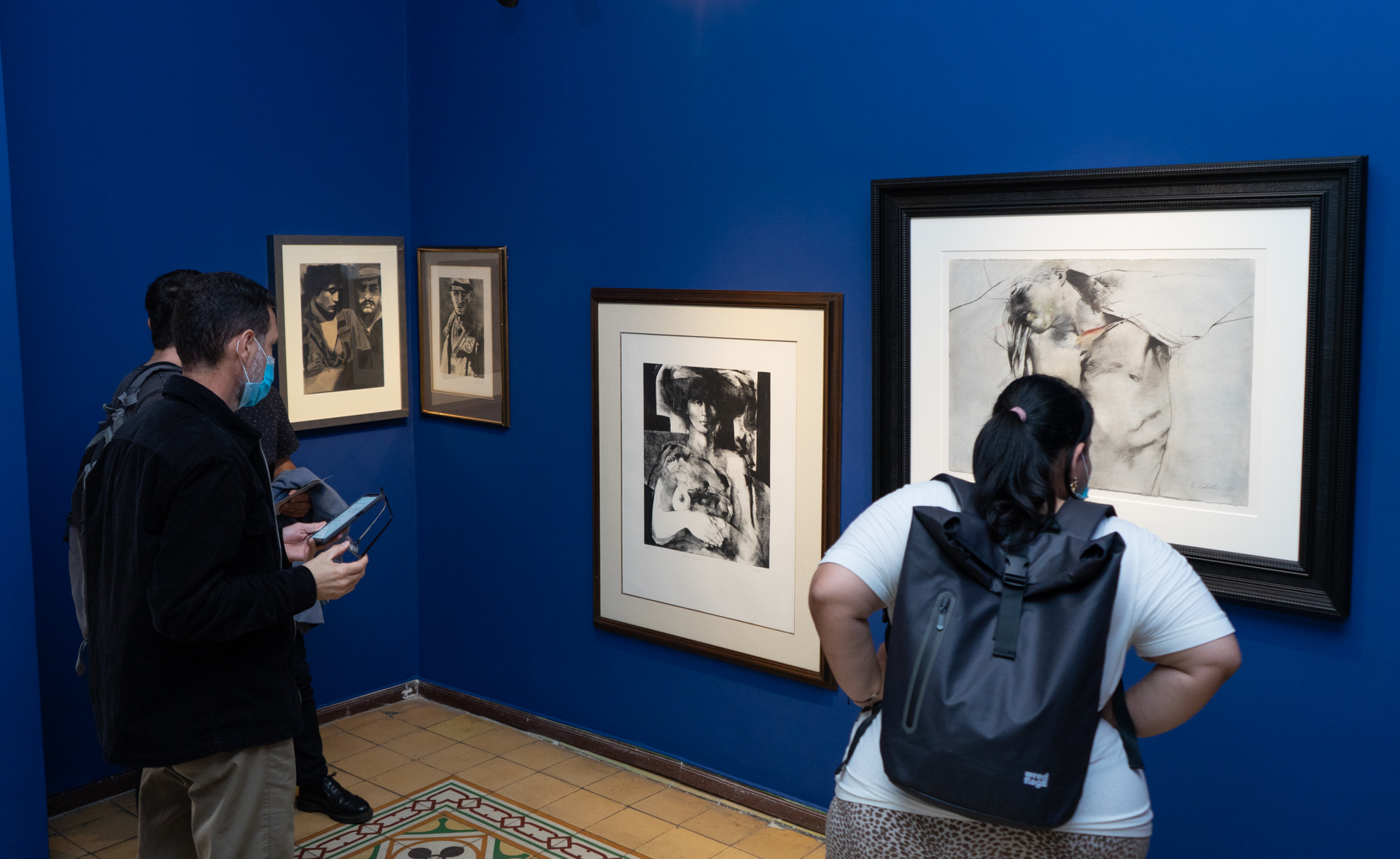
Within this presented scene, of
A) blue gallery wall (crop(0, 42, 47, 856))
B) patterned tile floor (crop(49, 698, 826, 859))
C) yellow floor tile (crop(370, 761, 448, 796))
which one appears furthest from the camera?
yellow floor tile (crop(370, 761, 448, 796))

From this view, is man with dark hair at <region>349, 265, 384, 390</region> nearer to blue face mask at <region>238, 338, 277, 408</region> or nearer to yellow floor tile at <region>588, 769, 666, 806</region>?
yellow floor tile at <region>588, 769, 666, 806</region>

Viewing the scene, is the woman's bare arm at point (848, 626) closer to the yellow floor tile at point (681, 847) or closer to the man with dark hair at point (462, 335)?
the yellow floor tile at point (681, 847)

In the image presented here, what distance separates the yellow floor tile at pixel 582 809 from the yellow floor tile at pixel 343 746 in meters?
0.97

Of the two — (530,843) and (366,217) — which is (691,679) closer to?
(530,843)

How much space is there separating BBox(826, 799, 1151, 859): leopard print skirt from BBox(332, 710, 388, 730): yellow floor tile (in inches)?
130

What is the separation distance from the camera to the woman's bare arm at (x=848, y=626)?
1.90 metres

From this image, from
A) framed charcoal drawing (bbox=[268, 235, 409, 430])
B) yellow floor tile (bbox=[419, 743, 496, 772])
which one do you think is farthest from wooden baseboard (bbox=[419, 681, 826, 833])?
framed charcoal drawing (bbox=[268, 235, 409, 430])

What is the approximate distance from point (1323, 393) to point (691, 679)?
Result: 231cm

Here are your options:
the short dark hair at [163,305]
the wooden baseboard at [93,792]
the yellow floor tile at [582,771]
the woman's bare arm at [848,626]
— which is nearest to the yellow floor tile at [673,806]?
the yellow floor tile at [582,771]

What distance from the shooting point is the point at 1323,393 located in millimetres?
2605

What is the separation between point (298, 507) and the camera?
362 cm

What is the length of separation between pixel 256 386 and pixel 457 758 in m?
2.28

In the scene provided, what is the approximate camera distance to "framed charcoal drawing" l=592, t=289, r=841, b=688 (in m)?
3.58

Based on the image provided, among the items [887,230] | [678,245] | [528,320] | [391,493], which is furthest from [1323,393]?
[391,493]
